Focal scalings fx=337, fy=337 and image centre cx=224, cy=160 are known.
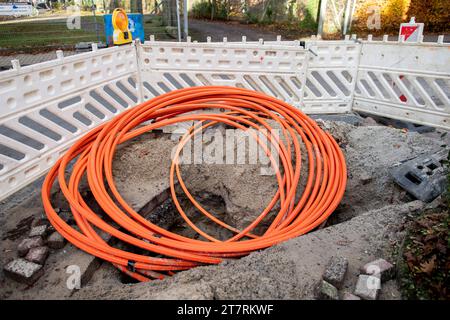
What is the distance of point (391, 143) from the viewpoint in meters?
4.62

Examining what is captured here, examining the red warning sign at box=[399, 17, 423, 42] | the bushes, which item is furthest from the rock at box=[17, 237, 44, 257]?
the bushes

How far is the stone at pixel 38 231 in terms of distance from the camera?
3188 mm

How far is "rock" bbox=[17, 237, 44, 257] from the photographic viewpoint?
3037 millimetres

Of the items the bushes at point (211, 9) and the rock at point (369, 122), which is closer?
the rock at point (369, 122)

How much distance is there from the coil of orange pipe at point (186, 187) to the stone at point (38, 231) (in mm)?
104

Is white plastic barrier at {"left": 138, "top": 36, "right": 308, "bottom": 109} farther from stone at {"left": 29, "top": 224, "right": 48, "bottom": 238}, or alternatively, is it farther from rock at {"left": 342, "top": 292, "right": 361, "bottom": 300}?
rock at {"left": 342, "top": 292, "right": 361, "bottom": 300}

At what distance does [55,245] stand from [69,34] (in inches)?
494

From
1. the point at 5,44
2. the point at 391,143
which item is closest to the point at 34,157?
the point at 391,143

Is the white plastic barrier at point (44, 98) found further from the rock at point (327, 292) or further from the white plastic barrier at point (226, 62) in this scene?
the rock at point (327, 292)

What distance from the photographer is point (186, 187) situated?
421cm

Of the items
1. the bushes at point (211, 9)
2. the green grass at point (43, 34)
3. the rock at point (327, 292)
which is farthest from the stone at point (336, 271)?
the bushes at point (211, 9)

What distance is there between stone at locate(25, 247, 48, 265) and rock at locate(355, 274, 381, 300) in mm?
2583

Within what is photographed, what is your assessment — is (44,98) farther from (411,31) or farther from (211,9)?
(211,9)

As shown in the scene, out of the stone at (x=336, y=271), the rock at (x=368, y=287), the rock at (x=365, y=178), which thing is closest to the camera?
the rock at (x=368, y=287)
